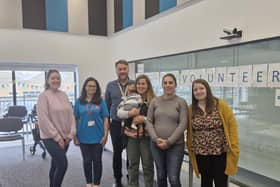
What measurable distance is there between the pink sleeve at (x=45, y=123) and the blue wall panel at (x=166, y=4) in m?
2.51

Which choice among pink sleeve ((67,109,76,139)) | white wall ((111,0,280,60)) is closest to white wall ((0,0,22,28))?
white wall ((111,0,280,60))

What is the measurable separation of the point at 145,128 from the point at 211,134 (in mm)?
673

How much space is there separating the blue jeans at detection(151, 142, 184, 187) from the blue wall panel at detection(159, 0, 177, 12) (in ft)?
8.01

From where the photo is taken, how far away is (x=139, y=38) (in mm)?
4609

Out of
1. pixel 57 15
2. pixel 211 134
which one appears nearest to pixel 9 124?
pixel 57 15

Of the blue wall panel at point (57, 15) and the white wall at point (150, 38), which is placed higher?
the blue wall panel at point (57, 15)

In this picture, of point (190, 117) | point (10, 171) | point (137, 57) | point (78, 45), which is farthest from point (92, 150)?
point (78, 45)

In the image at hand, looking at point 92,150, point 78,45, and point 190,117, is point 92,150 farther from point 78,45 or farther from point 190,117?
point 78,45

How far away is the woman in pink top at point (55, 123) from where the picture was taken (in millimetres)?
2385

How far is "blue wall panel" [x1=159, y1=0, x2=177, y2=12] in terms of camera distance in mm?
3754

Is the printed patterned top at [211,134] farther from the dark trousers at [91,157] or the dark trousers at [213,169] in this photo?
the dark trousers at [91,157]

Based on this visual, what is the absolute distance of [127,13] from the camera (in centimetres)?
500

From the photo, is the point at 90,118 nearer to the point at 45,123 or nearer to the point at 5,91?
the point at 45,123

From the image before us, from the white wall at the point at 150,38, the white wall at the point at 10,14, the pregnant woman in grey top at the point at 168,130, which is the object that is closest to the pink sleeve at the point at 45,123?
the pregnant woman in grey top at the point at 168,130
